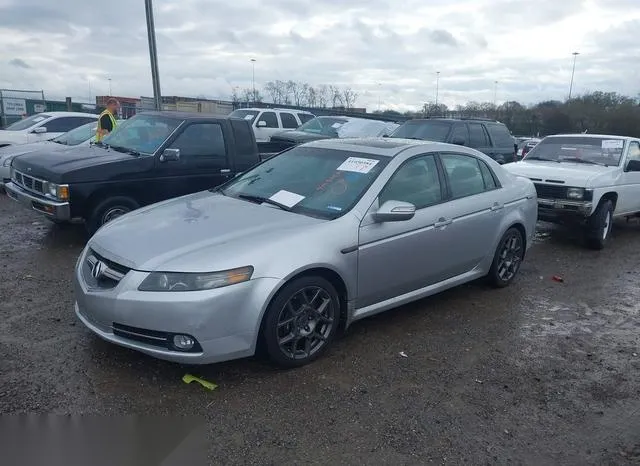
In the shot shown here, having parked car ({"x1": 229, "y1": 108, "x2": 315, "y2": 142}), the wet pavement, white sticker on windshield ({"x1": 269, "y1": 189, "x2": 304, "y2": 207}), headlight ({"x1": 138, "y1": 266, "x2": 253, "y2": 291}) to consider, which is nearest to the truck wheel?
the wet pavement

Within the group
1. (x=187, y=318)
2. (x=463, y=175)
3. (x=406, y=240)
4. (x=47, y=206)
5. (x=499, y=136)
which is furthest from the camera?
(x=499, y=136)

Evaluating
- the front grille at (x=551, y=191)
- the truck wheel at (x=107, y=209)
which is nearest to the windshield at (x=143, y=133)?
the truck wheel at (x=107, y=209)

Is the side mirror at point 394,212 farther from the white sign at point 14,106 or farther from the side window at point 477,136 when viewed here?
the white sign at point 14,106

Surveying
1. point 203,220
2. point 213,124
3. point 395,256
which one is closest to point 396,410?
point 395,256

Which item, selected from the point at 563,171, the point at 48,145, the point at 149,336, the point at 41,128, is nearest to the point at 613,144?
the point at 563,171

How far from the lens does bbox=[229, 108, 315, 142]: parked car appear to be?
1557cm

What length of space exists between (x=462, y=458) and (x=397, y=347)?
1435 mm

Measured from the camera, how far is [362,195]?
169 inches

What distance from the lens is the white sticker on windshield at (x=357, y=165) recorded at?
4.56m

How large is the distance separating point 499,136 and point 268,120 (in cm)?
681

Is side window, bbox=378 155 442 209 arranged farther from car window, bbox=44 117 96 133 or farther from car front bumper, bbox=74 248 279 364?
car window, bbox=44 117 96 133

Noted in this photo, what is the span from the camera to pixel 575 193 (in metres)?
7.89

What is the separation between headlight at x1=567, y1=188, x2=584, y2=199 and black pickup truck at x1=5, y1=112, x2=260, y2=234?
472 centimetres

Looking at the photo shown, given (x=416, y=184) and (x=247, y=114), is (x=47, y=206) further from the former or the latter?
(x=247, y=114)
